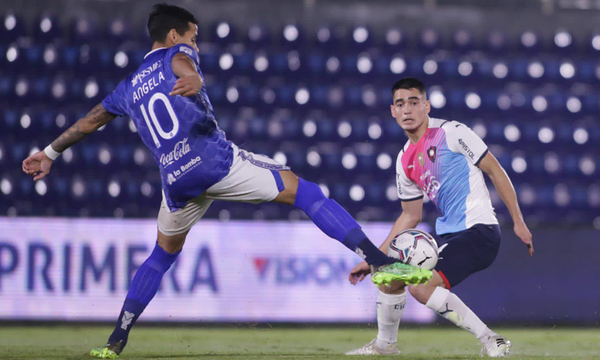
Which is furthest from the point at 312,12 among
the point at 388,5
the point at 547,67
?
the point at 547,67

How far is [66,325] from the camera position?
7945 millimetres

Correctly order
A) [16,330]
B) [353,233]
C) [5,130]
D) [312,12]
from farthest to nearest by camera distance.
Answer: [312,12], [5,130], [16,330], [353,233]

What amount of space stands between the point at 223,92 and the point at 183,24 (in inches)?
247

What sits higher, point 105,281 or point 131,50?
point 131,50

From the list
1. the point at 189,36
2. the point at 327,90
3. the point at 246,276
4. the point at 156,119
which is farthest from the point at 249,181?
the point at 327,90

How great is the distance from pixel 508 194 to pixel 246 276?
165 inches

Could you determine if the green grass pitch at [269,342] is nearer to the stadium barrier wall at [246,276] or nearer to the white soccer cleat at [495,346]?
the white soccer cleat at [495,346]

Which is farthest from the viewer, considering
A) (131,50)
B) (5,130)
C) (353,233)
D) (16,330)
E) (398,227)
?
(131,50)

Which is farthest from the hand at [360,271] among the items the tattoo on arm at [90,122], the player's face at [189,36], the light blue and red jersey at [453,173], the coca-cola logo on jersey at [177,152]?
the tattoo on arm at [90,122]

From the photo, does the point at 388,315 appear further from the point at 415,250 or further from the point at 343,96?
the point at 343,96

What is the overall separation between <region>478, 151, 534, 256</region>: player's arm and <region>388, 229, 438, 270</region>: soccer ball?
527 mm

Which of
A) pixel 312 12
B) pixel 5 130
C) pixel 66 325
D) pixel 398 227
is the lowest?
pixel 66 325

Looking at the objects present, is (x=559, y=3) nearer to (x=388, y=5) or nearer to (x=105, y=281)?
(x=388, y=5)

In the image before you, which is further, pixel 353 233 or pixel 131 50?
pixel 131 50
